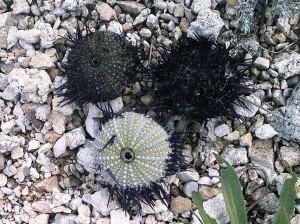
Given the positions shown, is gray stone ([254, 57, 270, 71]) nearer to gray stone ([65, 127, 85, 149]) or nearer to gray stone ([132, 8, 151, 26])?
gray stone ([132, 8, 151, 26])

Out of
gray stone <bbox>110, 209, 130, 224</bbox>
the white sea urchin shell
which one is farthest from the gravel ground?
the white sea urchin shell

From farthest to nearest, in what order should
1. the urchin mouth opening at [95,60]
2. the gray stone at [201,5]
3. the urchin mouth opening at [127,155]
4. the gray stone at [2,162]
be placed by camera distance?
the gray stone at [201,5]
the gray stone at [2,162]
the urchin mouth opening at [95,60]
the urchin mouth opening at [127,155]

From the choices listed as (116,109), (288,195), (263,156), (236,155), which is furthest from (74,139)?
(288,195)

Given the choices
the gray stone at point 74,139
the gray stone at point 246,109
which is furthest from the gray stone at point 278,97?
the gray stone at point 74,139

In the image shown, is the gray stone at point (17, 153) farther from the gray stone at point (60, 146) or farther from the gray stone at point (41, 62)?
the gray stone at point (41, 62)

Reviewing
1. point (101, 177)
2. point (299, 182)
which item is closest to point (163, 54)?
point (101, 177)
